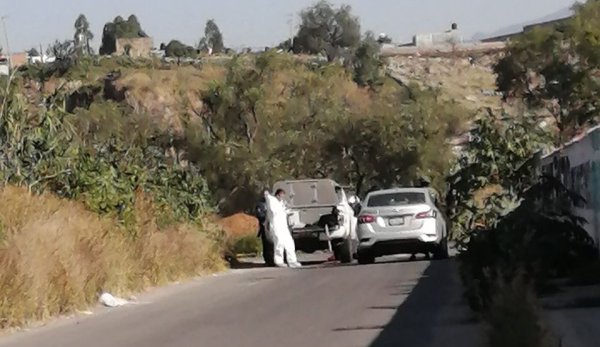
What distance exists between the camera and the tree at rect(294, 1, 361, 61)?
10962 cm

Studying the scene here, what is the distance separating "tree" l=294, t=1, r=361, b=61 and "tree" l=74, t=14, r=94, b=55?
16932 millimetres

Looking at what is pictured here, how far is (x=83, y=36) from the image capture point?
392 ft

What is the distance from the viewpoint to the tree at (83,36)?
107 meters

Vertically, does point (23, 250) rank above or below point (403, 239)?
above

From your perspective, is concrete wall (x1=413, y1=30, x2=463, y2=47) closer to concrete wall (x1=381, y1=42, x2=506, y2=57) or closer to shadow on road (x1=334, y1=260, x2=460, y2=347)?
concrete wall (x1=381, y1=42, x2=506, y2=57)

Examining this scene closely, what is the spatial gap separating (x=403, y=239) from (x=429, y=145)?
2389 centimetres

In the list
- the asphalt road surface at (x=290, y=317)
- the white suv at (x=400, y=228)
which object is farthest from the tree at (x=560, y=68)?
the asphalt road surface at (x=290, y=317)

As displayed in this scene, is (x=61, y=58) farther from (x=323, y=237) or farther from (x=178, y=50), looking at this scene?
(x=323, y=237)

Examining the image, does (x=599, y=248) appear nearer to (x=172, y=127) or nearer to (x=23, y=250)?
(x=23, y=250)

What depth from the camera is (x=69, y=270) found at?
1956 centimetres

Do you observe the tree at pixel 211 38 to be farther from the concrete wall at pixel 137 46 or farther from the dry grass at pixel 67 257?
the dry grass at pixel 67 257

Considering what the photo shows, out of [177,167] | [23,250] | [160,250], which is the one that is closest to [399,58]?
[177,167]

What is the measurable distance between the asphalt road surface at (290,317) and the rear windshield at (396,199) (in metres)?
4.46

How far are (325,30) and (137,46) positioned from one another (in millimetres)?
22916
